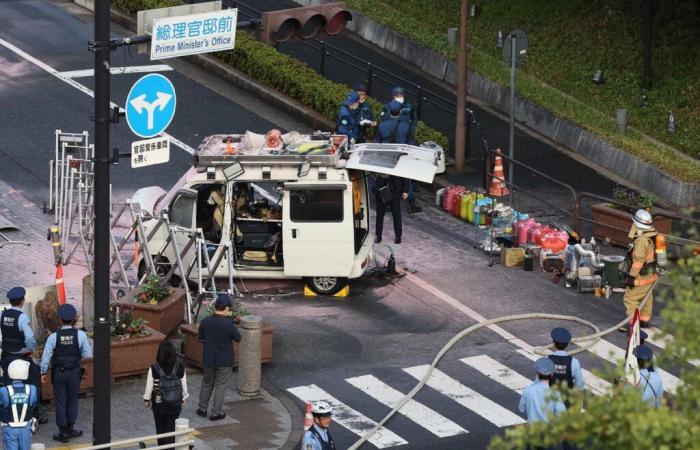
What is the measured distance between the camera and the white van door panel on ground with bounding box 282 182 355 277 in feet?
80.7

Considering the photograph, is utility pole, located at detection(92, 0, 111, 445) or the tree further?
utility pole, located at detection(92, 0, 111, 445)

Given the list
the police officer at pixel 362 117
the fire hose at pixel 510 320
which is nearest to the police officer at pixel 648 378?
the fire hose at pixel 510 320

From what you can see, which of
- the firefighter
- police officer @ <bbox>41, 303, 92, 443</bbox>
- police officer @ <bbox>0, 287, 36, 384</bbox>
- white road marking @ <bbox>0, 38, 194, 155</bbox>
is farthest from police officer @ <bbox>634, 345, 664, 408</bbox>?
white road marking @ <bbox>0, 38, 194, 155</bbox>

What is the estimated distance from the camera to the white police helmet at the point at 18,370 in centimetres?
1784

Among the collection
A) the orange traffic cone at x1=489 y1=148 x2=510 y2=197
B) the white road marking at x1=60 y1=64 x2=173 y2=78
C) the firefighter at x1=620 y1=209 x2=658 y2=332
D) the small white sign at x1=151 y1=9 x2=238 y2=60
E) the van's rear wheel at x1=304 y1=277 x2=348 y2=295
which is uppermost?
the white road marking at x1=60 y1=64 x2=173 y2=78

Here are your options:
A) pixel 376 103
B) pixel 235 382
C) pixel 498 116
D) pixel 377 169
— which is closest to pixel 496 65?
pixel 498 116

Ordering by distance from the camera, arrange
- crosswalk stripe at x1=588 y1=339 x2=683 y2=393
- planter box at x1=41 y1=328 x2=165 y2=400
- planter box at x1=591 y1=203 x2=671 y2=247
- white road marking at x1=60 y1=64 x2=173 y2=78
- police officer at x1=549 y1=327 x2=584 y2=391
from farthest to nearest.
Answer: white road marking at x1=60 y1=64 x2=173 y2=78 → planter box at x1=591 y1=203 x2=671 y2=247 → crosswalk stripe at x1=588 y1=339 x2=683 y2=393 → planter box at x1=41 y1=328 x2=165 y2=400 → police officer at x1=549 y1=327 x2=584 y2=391

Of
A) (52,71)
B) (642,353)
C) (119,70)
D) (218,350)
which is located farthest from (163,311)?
(52,71)

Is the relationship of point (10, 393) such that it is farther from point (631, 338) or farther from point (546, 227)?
point (546, 227)

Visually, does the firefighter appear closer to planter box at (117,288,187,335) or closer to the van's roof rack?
the van's roof rack

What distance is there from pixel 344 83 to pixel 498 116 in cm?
352

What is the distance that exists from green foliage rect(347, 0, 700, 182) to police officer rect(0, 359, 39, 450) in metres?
16.3

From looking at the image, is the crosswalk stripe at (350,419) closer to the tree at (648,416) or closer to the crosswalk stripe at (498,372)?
the crosswalk stripe at (498,372)

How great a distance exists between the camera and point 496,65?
3616 centimetres
